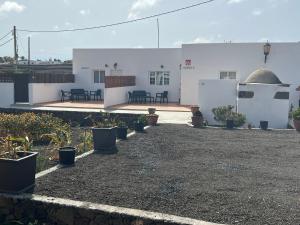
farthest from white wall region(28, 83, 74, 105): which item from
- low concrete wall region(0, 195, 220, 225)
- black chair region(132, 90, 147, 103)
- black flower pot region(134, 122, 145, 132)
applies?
low concrete wall region(0, 195, 220, 225)

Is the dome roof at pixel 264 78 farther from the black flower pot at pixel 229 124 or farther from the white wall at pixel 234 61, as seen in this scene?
the white wall at pixel 234 61

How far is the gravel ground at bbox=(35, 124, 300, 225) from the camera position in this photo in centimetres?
559

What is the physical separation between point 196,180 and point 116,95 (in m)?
15.0

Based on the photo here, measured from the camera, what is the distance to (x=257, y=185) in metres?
6.86

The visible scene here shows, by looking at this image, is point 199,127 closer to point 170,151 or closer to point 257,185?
point 170,151

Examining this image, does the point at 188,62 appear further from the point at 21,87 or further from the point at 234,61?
the point at 21,87

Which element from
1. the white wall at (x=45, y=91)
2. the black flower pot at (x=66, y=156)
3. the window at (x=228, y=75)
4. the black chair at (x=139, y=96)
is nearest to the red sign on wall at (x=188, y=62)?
the window at (x=228, y=75)

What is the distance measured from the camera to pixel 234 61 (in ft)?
70.5

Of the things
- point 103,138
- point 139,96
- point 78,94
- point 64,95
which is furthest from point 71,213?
point 78,94

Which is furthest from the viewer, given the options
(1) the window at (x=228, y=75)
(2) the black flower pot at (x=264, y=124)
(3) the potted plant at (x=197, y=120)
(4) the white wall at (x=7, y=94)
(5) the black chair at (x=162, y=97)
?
(5) the black chair at (x=162, y=97)

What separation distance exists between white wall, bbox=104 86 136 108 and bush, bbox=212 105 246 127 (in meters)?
7.00

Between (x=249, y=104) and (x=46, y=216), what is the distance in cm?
1173

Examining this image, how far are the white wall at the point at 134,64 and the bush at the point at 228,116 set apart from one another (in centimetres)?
935

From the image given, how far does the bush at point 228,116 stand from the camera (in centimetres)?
1467
